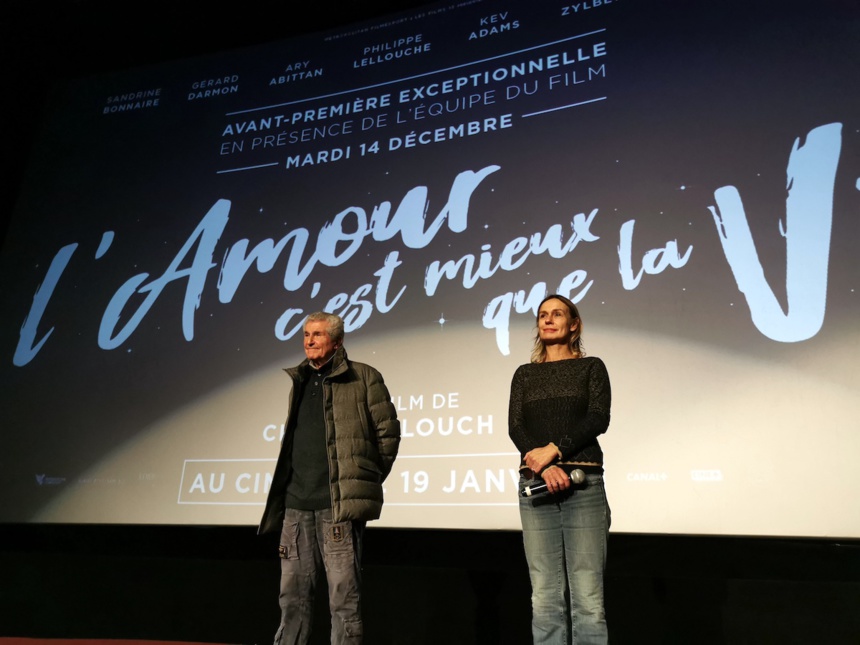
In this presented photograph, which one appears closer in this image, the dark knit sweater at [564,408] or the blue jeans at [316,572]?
the dark knit sweater at [564,408]

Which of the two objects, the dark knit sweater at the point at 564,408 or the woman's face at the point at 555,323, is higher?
the woman's face at the point at 555,323

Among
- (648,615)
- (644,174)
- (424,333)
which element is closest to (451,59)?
(644,174)

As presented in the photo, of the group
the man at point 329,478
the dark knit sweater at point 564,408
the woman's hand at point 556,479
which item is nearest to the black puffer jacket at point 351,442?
the man at point 329,478

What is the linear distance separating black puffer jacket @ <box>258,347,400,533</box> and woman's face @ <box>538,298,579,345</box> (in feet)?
1.82

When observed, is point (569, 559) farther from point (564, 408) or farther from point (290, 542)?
point (290, 542)

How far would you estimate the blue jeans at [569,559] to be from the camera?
1.65 m

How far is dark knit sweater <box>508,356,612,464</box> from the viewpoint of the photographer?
67.9 inches

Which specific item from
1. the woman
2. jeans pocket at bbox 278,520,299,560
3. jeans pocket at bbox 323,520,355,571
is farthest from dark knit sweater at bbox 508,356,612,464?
jeans pocket at bbox 278,520,299,560

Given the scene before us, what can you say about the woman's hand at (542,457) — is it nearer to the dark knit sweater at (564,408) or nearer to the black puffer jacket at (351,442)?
the dark knit sweater at (564,408)

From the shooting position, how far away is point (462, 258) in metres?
3.00

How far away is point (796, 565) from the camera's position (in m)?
2.39

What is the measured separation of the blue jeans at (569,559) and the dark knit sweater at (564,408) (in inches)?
4.0

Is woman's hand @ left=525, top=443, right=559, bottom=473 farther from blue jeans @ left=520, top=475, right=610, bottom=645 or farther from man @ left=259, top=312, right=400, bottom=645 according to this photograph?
man @ left=259, top=312, right=400, bottom=645

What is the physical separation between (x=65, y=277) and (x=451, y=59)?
224 cm
